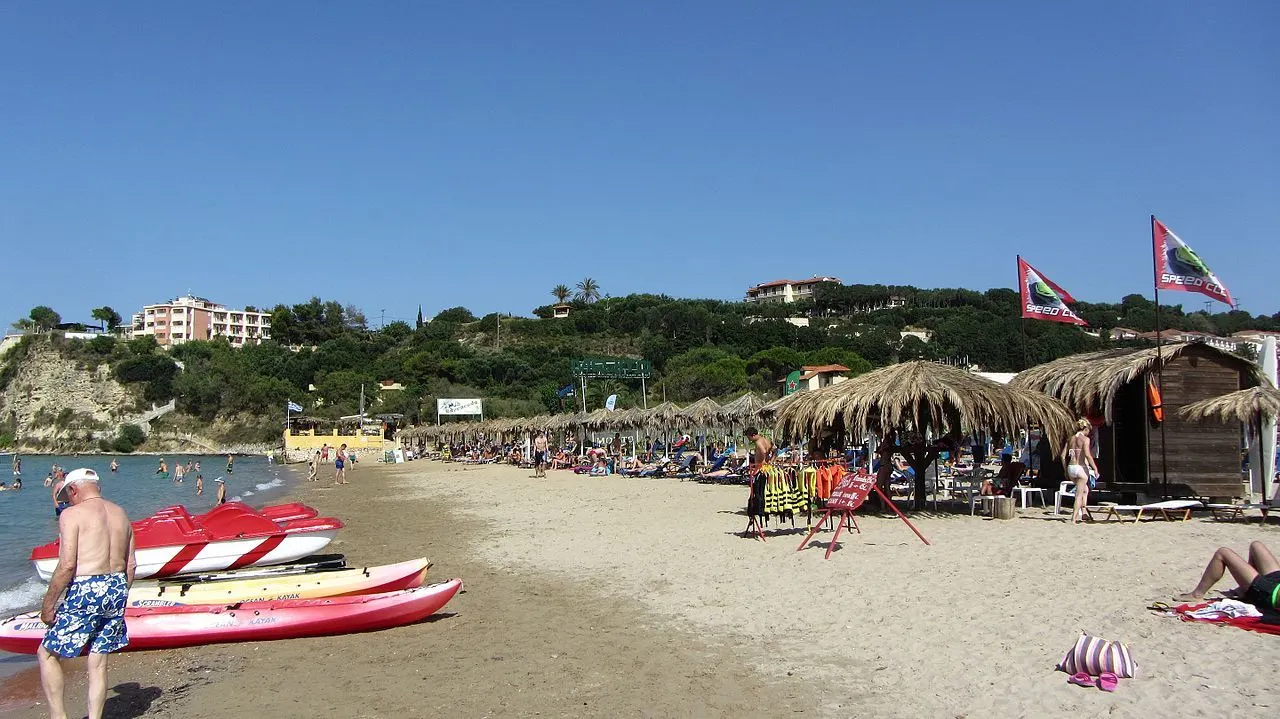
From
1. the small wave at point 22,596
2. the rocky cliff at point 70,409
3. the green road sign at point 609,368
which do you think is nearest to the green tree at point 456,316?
the rocky cliff at point 70,409

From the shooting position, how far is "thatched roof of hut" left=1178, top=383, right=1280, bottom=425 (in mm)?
10898

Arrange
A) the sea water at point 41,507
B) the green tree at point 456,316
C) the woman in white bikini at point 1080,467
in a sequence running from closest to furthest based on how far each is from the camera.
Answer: the sea water at point 41,507, the woman in white bikini at point 1080,467, the green tree at point 456,316

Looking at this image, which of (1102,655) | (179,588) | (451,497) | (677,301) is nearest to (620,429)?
(451,497)

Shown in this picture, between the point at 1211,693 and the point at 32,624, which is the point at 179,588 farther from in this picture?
the point at 1211,693

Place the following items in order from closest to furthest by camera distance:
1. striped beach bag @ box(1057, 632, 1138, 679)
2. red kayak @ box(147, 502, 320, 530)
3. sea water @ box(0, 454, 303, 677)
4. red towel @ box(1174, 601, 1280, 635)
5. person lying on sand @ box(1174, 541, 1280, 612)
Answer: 1. striped beach bag @ box(1057, 632, 1138, 679)
2. red towel @ box(1174, 601, 1280, 635)
3. person lying on sand @ box(1174, 541, 1280, 612)
4. red kayak @ box(147, 502, 320, 530)
5. sea water @ box(0, 454, 303, 677)

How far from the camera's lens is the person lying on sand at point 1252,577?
560 cm

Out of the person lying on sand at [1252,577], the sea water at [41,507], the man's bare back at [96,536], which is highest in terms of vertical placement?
the man's bare back at [96,536]

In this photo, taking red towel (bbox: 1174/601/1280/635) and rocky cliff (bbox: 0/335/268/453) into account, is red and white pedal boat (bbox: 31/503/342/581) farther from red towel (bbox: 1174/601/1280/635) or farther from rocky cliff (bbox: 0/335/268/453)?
rocky cliff (bbox: 0/335/268/453)

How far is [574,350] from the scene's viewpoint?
316 ft

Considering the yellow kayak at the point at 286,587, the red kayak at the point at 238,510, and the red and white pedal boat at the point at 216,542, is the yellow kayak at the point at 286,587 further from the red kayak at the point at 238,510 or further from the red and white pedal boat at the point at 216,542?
the red kayak at the point at 238,510

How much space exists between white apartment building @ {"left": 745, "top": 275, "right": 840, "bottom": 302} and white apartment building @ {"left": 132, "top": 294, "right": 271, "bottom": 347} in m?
79.1

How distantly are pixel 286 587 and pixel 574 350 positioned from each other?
8892 cm

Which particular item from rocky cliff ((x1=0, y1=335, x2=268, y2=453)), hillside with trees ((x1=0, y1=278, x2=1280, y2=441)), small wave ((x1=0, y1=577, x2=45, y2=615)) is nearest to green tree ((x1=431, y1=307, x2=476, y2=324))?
hillside with trees ((x1=0, y1=278, x2=1280, y2=441))

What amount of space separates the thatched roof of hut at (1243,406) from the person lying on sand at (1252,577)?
582cm
